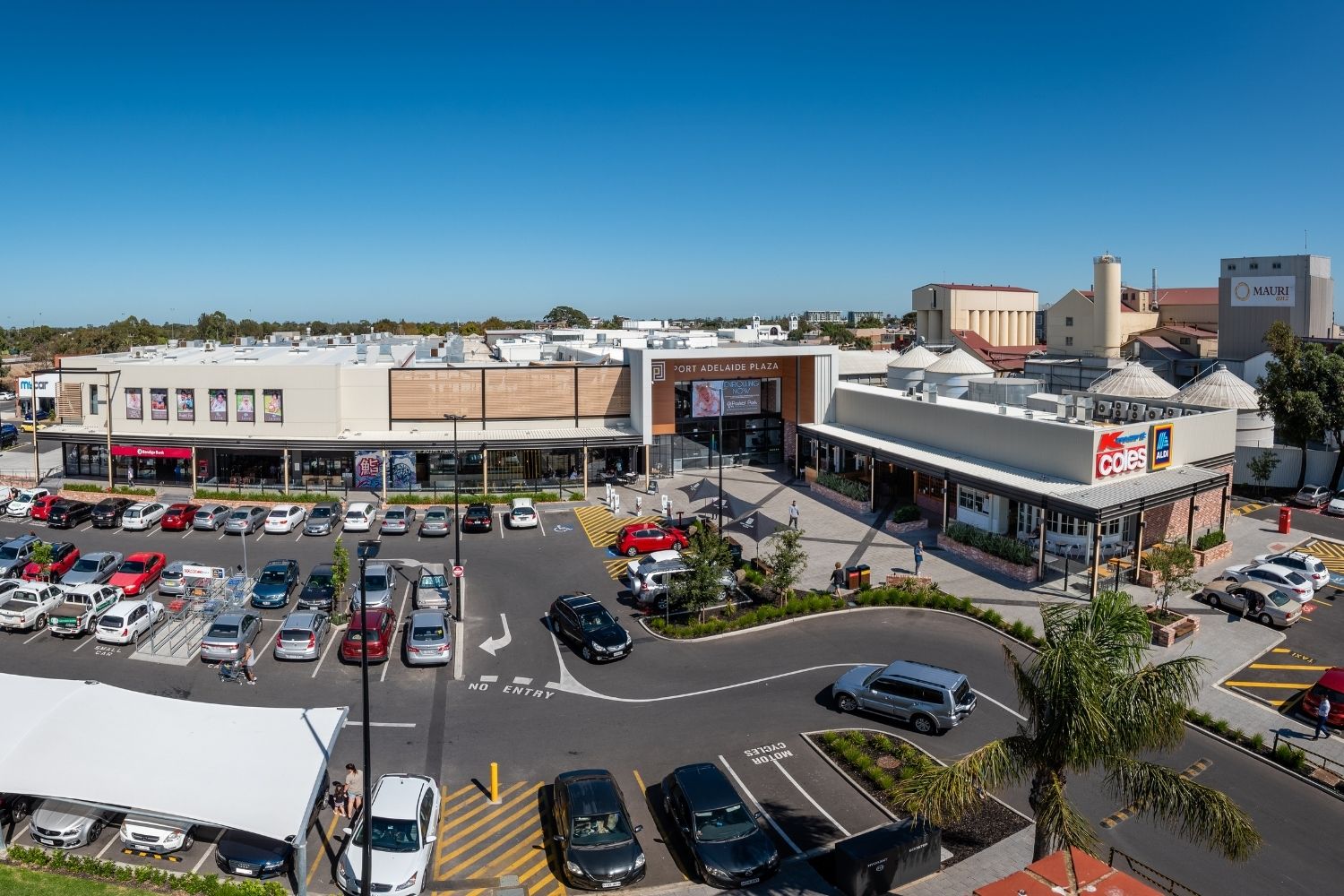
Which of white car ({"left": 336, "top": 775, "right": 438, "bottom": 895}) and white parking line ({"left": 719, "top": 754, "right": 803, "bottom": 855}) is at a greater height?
white car ({"left": 336, "top": 775, "right": 438, "bottom": 895})

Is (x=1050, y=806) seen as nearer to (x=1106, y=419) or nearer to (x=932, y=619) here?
(x=932, y=619)

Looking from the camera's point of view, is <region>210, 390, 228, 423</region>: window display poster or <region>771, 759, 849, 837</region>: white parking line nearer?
<region>771, 759, 849, 837</region>: white parking line

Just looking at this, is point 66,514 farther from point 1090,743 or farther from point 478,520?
point 1090,743

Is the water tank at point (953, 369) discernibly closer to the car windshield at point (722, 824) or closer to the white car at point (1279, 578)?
the white car at point (1279, 578)

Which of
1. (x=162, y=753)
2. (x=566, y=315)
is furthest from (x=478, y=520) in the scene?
(x=566, y=315)

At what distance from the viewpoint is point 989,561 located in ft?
109

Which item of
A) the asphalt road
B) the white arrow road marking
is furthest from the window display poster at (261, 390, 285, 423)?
the white arrow road marking

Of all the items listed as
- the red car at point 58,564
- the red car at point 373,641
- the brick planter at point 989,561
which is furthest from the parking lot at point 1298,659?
the red car at point 58,564

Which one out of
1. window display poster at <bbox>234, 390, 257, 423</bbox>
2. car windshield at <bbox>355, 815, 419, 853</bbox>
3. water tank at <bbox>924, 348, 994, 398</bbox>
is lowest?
car windshield at <bbox>355, 815, 419, 853</bbox>

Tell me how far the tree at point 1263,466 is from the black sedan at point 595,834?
147 ft

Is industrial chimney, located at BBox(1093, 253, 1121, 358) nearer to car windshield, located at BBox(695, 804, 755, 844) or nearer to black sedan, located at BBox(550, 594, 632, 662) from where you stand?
black sedan, located at BBox(550, 594, 632, 662)

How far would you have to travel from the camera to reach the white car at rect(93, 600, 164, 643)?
86.4 feet

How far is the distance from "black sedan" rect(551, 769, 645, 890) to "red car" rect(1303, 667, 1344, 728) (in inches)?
679

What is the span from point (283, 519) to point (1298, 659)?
1531 inches
